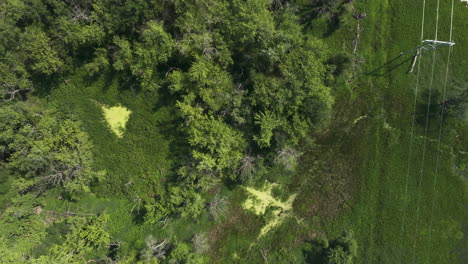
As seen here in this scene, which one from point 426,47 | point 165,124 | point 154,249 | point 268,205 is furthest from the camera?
point 165,124

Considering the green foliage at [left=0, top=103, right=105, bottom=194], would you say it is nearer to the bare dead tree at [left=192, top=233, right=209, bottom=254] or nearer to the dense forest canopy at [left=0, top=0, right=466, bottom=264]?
the dense forest canopy at [left=0, top=0, right=466, bottom=264]

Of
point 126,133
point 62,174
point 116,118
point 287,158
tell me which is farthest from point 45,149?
point 287,158

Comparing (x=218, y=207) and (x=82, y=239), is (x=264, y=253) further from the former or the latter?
(x=82, y=239)

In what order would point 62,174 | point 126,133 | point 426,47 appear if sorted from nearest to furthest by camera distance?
point 426,47, point 62,174, point 126,133

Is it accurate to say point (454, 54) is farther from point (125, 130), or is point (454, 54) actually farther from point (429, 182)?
point (125, 130)

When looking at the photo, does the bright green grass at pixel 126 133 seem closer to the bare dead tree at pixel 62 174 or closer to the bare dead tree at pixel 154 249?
the bare dead tree at pixel 62 174

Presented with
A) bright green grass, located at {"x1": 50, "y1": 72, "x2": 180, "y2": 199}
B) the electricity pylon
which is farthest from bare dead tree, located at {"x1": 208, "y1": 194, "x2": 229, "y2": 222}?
the electricity pylon

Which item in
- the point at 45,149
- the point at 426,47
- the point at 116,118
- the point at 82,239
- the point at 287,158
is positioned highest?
the point at 426,47
